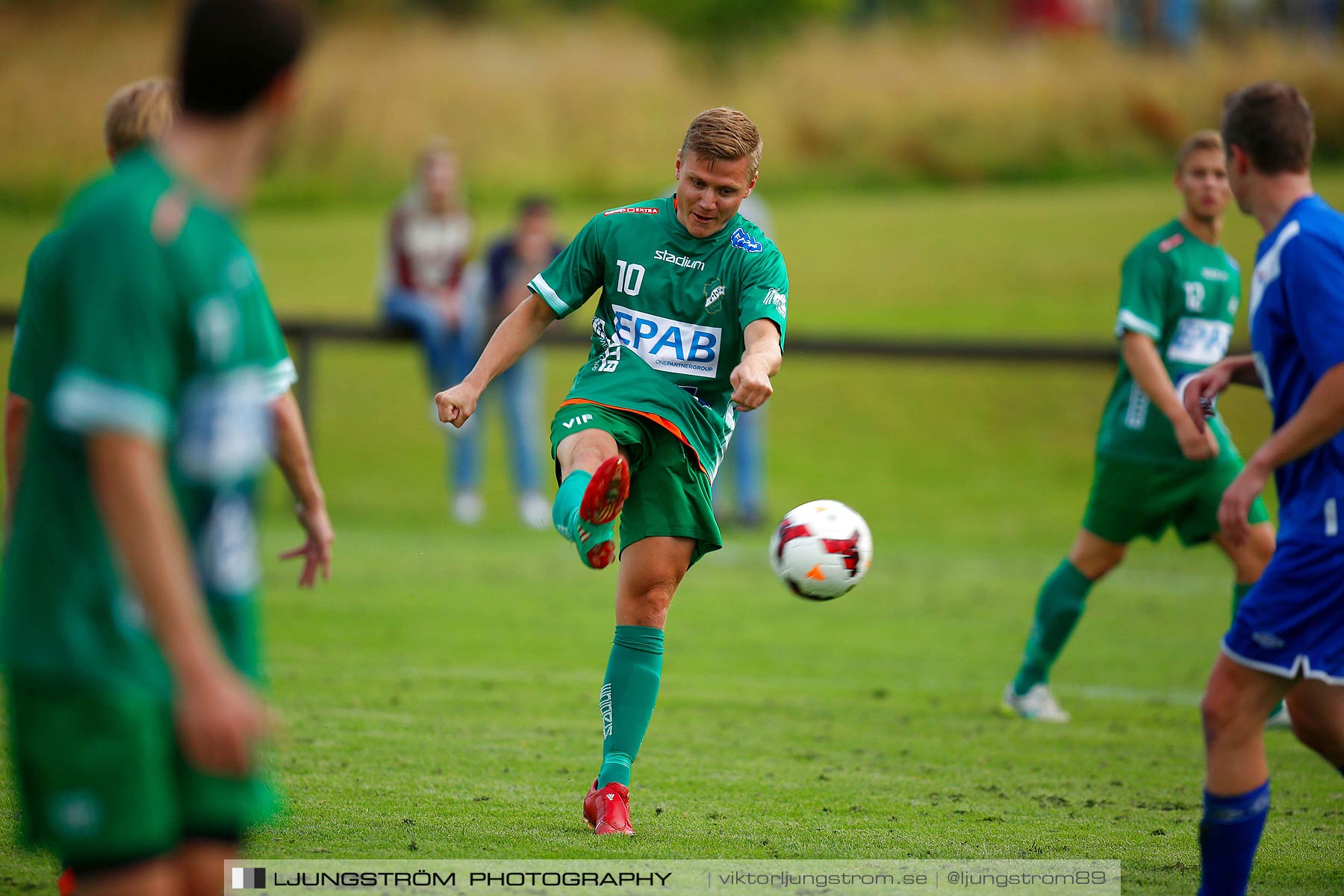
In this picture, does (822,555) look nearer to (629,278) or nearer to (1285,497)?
(629,278)

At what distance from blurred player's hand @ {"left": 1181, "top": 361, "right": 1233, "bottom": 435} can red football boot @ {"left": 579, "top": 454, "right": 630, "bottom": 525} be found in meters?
1.76

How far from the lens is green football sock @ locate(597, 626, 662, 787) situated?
173 inches

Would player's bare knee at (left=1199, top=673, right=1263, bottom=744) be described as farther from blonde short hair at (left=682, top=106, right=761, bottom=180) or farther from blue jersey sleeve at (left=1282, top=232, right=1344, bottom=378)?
blonde short hair at (left=682, top=106, right=761, bottom=180)

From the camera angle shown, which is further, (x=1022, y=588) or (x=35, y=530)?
(x=1022, y=588)

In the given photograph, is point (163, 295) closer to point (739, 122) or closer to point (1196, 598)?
point (739, 122)

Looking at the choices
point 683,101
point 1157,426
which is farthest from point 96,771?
point 683,101

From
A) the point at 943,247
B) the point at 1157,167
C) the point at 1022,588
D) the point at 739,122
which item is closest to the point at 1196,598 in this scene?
the point at 1022,588

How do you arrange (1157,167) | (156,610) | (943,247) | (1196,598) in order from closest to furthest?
(156,610)
(1196,598)
(943,247)
(1157,167)

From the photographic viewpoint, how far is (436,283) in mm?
12672

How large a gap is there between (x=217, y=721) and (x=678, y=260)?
2.77 meters

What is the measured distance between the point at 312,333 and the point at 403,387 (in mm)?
5017

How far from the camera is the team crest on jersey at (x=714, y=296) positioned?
4551 mm

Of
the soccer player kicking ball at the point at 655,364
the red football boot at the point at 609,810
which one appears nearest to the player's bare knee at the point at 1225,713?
the soccer player kicking ball at the point at 655,364

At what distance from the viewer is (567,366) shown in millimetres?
18359
